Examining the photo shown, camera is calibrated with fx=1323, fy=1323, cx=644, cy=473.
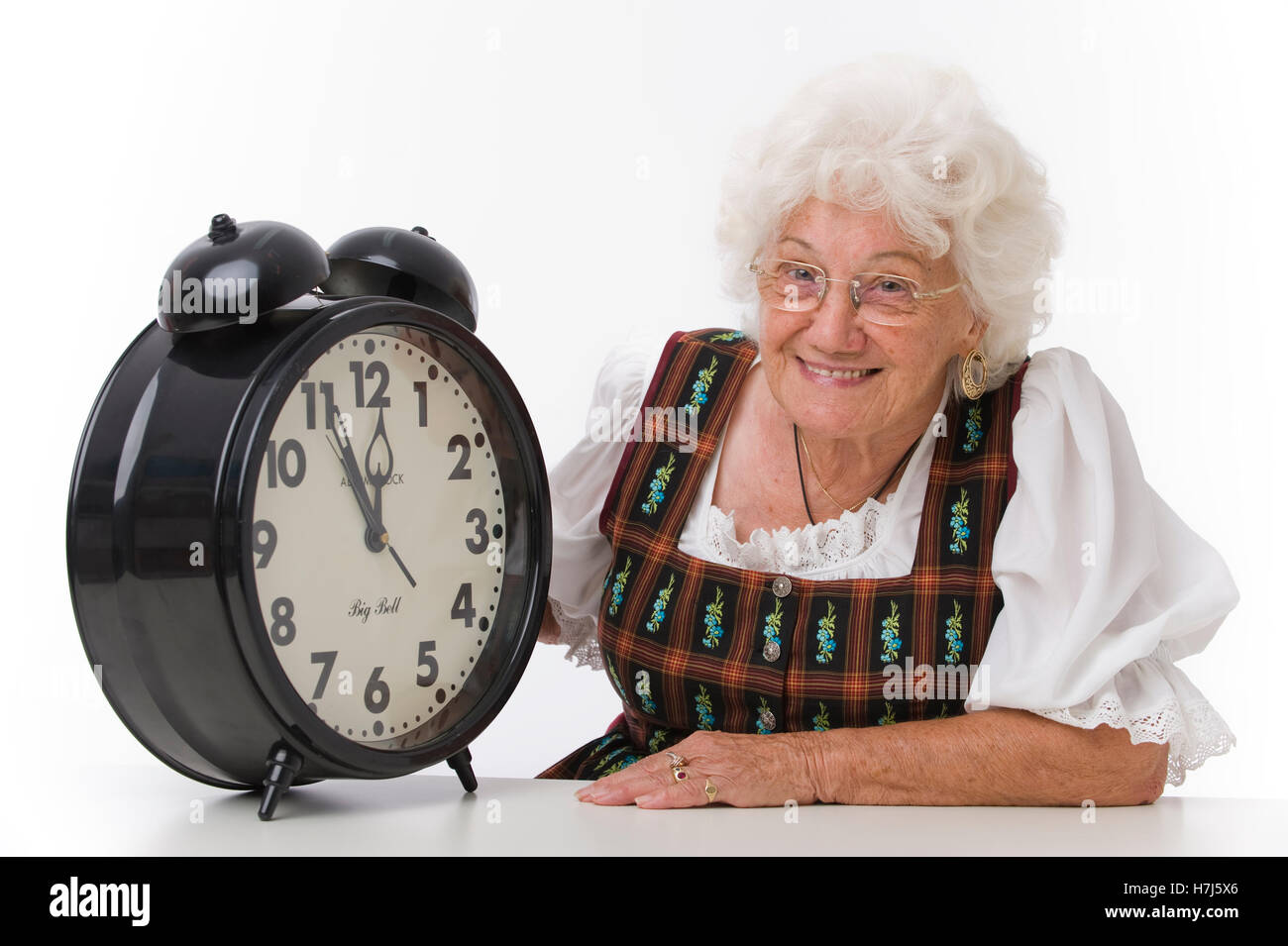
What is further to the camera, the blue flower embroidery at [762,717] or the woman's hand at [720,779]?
the blue flower embroidery at [762,717]

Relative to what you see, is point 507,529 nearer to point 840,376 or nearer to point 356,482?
point 356,482

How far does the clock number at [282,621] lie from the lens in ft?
4.50

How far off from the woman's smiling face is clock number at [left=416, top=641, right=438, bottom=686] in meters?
0.65

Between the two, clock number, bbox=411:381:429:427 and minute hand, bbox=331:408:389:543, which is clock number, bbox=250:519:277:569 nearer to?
minute hand, bbox=331:408:389:543

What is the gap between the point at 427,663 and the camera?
156cm

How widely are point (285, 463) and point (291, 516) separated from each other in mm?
57

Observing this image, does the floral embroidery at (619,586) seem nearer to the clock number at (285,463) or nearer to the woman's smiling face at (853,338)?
the woman's smiling face at (853,338)

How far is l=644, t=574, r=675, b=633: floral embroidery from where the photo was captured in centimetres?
198

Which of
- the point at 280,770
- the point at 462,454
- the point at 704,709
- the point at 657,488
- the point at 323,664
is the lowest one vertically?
the point at 704,709

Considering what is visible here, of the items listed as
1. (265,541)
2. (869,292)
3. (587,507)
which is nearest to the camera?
(265,541)

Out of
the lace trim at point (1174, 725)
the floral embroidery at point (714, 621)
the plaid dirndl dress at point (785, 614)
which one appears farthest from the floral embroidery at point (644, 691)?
the lace trim at point (1174, 725)

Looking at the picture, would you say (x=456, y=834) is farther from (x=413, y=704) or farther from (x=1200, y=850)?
(x=1200, y=850)

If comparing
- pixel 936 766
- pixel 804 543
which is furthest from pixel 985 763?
pixel 804 543

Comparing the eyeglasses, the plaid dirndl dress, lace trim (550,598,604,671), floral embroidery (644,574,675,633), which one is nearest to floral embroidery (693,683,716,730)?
the plaid dirndl dress
